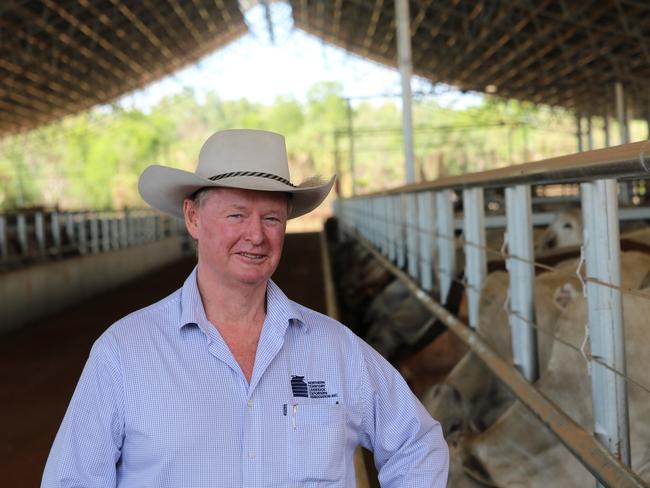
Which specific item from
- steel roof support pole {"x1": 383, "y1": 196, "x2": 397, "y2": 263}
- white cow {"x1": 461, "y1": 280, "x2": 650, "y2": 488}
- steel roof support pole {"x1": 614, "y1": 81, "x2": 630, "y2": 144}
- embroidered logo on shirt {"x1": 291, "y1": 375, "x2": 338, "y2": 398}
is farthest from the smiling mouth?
steel roof support pole {"x1": 614, "y1": 81, "x2": 630, "y2": 144}

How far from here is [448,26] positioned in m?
24.8

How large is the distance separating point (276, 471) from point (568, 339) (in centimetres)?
148

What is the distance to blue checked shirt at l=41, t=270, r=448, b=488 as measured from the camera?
6.63 feet

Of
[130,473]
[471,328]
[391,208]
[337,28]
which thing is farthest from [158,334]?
[337,28]

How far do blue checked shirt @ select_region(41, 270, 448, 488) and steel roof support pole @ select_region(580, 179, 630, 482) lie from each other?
576 millimetres

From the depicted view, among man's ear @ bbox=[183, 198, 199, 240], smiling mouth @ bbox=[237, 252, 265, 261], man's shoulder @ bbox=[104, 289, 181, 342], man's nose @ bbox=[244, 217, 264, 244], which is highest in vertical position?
man's ear @ bbox=[183, 198, 199, 240]

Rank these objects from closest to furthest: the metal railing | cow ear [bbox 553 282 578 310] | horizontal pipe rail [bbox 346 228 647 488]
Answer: horizontal pipe rail [bbox 346 228 647 488] < cow ear [bbox 553 282 578 310] < the metal railing

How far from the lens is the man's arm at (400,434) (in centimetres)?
215

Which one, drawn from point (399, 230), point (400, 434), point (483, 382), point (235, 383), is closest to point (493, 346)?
point (483, 382)

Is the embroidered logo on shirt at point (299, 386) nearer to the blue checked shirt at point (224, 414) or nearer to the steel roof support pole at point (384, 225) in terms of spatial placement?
the blue checked shirt at point (224, 414)

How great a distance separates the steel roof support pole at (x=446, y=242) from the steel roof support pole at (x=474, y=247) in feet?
2.57

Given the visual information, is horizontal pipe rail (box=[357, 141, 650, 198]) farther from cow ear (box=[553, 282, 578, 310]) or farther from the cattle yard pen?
cow ear (box=[553, 282, 578, 310])

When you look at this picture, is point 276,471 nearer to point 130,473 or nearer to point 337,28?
point 130,473

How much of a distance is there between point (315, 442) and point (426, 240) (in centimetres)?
468
